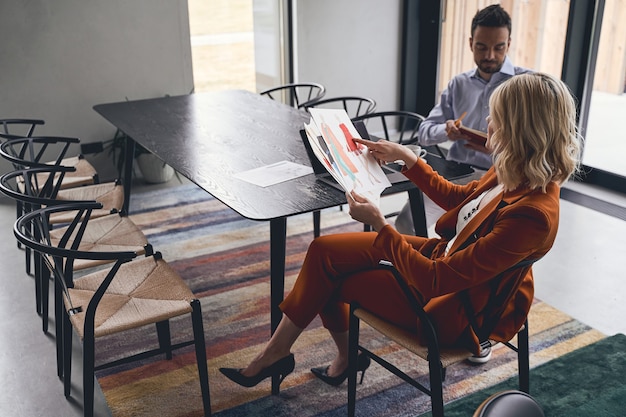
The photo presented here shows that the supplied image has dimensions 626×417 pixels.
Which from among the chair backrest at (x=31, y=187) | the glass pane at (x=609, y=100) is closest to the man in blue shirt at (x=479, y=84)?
the chair backrest at (x=31, y=187)

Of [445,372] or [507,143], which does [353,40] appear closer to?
[445,372]

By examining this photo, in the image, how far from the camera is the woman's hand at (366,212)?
5.87 ft

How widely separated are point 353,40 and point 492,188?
12.2 feet

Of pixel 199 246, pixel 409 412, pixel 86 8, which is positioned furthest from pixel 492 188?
pixel 86 8

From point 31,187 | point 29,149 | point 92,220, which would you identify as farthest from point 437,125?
point 29,149

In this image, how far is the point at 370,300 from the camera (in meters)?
1.94

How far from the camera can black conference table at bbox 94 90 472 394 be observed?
2.15m

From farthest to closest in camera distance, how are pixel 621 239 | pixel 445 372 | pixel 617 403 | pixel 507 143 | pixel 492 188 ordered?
1. pixel 621 239
2. pixel 445 372
3. pixel 617 403
4. pixel 492 188
5. pixel 507 143

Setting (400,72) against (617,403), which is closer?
(617,403)

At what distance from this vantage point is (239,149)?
9.23 ft

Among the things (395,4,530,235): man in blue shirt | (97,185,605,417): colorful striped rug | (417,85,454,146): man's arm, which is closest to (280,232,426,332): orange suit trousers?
(97,185,605,417): colorful striped rug

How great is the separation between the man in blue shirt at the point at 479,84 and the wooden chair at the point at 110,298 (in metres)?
1.25

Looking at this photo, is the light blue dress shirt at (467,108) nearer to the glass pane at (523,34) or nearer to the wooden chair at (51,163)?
the wooden chair at (51,163)

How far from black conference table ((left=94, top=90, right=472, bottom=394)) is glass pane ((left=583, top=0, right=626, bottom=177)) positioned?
7.21ft
